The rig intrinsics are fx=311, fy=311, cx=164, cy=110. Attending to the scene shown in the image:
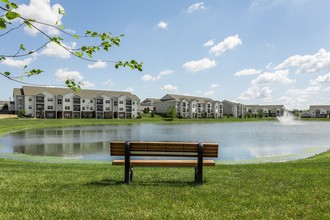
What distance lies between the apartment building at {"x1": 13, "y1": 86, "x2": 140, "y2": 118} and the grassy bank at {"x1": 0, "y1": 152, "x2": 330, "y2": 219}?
96.3 m

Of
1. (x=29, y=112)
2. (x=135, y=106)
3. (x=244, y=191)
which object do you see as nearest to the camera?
(x=244, y=191)

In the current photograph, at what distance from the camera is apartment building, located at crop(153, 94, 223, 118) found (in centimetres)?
14825

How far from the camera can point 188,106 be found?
15188 cm

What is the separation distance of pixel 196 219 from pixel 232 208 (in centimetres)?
111

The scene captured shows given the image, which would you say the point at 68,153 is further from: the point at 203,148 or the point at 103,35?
the point at 103,35

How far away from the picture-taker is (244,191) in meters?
8.21

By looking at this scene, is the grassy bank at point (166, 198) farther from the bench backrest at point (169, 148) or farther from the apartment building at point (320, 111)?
the apartment building at point (320, 111)

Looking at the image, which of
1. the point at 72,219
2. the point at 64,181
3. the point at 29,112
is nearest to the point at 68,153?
the point at 64,181

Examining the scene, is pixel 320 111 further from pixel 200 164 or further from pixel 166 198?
pixel 166 198

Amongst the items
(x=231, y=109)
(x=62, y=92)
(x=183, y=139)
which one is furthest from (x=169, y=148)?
(x=231, y=109)

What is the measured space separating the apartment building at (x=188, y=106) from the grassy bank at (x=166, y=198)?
129m

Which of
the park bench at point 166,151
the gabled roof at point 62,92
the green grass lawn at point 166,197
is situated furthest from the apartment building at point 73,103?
the park bench at point 166,151

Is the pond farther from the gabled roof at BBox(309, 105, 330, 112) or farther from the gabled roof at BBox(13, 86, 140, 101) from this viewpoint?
the gabled roof at BBox(309, 105, 330, 112)

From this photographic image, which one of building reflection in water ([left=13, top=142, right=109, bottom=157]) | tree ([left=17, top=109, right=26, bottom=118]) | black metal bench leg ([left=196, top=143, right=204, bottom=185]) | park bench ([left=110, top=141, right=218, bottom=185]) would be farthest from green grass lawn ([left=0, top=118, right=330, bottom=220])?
tree ([left=17, top=109, right=26, bottom=118])
